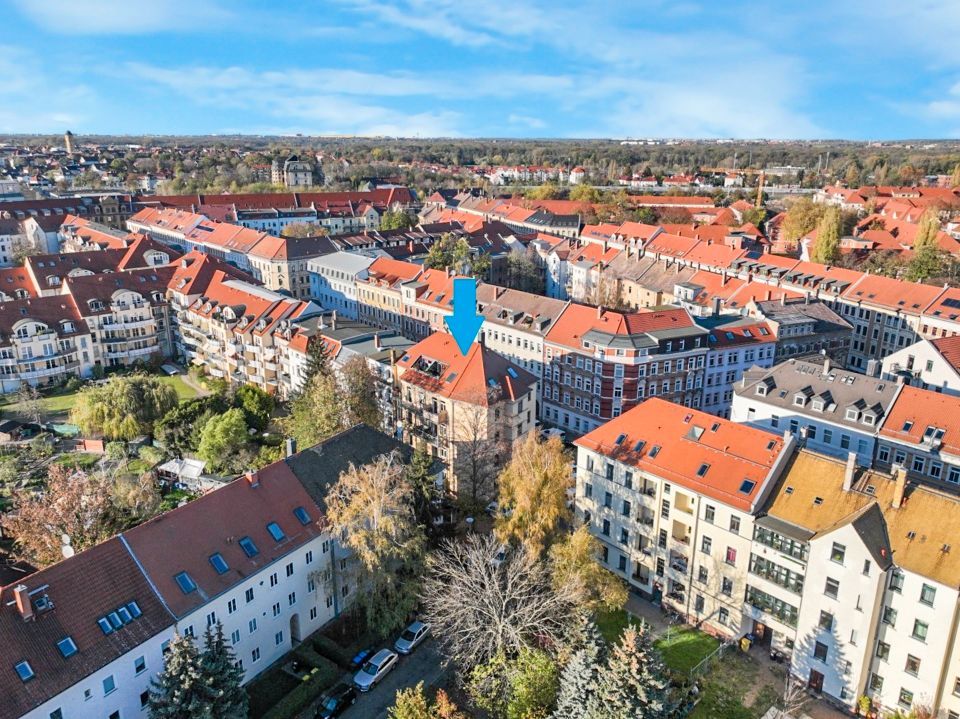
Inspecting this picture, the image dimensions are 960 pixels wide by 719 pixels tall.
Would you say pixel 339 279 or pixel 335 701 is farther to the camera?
pixel 339 279

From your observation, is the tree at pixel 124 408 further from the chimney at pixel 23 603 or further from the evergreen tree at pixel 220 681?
the evergreen tree at pixel 220 681

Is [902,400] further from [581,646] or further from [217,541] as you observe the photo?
[217,541]

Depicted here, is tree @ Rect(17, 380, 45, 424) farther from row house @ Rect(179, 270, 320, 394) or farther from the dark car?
the dark car

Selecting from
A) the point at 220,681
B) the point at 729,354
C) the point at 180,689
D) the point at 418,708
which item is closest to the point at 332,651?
the point at 220,681

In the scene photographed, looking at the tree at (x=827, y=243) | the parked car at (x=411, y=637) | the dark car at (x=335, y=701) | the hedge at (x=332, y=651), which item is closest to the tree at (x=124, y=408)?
the hedge at (x=332, y=651)

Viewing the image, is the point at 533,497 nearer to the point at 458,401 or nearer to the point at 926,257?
the point at 458,401

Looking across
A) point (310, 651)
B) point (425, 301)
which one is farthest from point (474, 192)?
point (310, 651)
